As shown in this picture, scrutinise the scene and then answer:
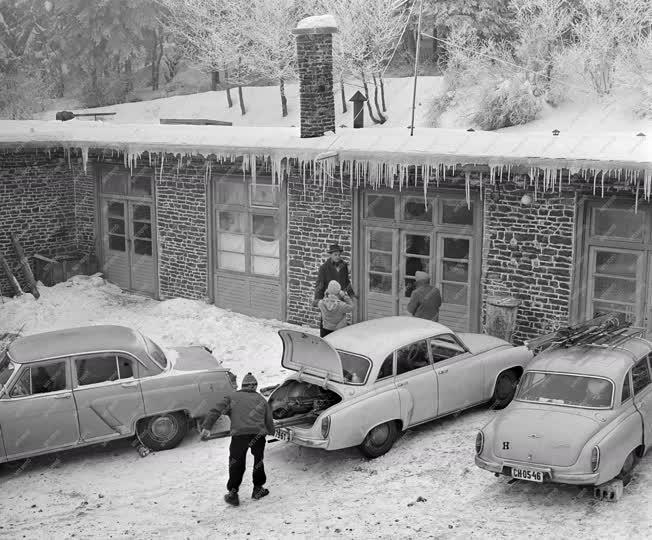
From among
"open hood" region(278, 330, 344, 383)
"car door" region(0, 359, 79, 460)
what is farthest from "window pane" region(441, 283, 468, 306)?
"car door" region(0, 359, 79, 460)

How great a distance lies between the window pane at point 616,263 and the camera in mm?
12477

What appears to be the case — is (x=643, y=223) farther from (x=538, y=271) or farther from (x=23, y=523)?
(x=23, y=523)

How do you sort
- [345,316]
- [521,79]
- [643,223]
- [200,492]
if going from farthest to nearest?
1. [521,79]
2. [345,316]
3. [643,223]
4. [200,492]

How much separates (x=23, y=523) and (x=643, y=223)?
338 inches

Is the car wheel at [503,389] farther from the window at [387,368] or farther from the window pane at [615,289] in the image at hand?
the window pane at [615,289]

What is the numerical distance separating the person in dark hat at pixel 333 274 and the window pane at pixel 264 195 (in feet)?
9.09

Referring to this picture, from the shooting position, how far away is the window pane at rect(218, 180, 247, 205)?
16719mm

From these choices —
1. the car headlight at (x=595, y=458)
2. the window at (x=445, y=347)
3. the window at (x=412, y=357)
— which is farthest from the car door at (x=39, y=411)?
the car headlight at (x=595, y=458)

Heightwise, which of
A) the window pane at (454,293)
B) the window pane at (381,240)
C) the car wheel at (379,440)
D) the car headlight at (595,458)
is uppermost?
the window pane at (381,240)

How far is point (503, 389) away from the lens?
11.4m

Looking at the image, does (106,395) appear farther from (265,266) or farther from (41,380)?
(265,266)

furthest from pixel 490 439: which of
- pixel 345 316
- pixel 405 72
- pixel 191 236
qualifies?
pixel 405 72

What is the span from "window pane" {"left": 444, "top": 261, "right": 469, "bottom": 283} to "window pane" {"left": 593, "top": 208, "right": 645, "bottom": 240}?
2.18m

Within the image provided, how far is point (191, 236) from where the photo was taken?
698 inches
